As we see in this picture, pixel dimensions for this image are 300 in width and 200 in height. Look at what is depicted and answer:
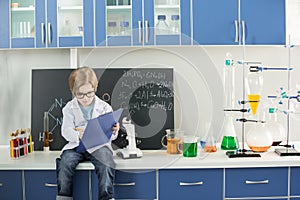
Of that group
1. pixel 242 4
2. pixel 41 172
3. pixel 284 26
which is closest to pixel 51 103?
pixel 41 172

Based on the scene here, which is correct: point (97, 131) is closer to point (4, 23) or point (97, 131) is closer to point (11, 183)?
point (11, 183)

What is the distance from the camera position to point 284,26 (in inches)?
121

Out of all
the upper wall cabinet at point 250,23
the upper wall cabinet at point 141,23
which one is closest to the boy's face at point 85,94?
the upper wall cabinet at point 141,23

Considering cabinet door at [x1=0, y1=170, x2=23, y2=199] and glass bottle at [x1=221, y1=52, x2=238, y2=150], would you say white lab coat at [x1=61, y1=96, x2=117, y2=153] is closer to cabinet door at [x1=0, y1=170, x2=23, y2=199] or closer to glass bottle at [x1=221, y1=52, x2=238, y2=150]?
cabinet door at [x1=0, y1=170, x2=23, y2=199]

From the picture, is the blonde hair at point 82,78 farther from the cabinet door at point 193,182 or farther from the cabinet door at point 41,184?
the cabinet door at point 193,182

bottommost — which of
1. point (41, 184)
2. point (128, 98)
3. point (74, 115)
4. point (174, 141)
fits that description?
point (41, 184)

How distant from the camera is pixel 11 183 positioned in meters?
2.86

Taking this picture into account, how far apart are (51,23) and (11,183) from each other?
1.05 metres

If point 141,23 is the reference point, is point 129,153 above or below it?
below

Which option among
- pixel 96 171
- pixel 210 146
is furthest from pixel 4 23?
pixel 210 146

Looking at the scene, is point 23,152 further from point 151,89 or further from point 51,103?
point 151,89

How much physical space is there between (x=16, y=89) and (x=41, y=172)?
2.72 ft

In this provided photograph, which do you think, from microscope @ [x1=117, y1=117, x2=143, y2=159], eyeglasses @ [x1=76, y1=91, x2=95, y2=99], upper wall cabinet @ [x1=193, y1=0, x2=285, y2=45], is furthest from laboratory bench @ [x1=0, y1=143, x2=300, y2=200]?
upper wall cabinet @ [x1=193, y1=0, x2=285, y2=45]

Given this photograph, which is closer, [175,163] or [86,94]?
[175,163]
